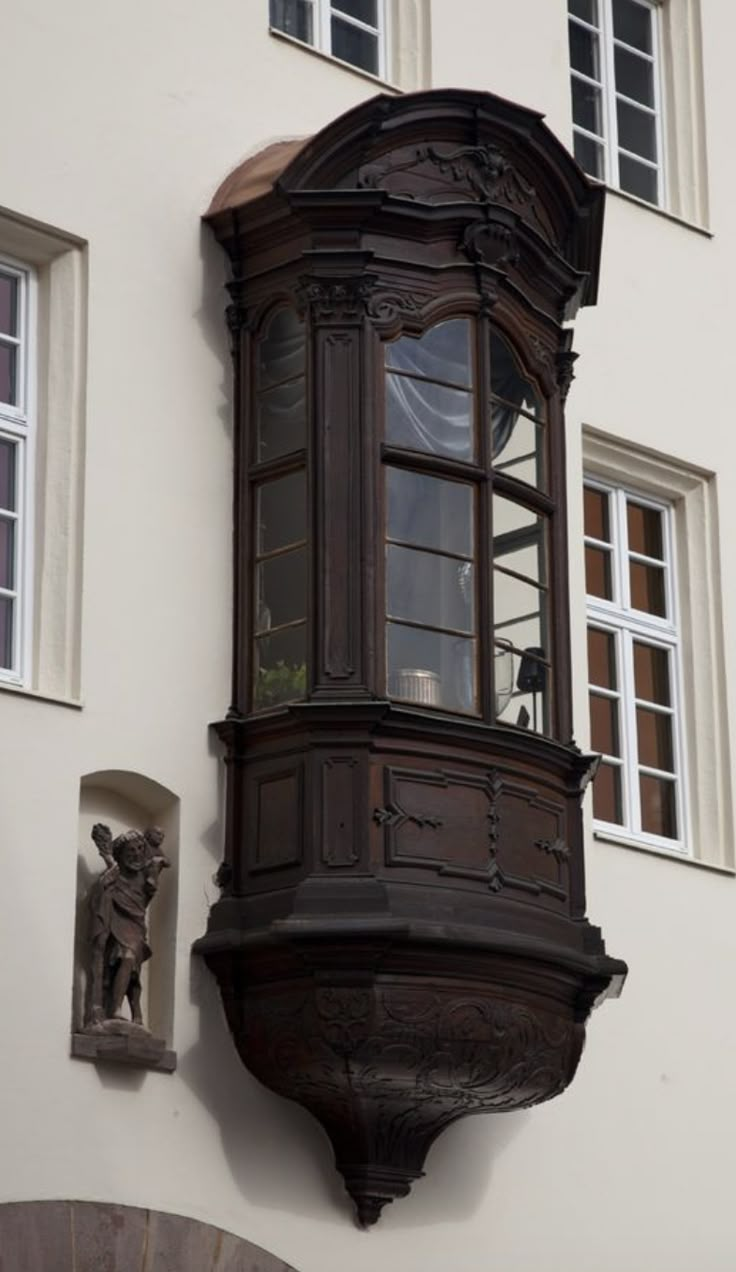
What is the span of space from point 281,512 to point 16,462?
1055 millimetres

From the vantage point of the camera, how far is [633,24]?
14.0 metres

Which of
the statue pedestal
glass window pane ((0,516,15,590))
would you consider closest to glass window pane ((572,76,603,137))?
glass window pane ((0,516,15,590))

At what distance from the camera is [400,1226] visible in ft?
34.7

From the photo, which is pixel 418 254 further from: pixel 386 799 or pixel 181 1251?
pixel 181 1251

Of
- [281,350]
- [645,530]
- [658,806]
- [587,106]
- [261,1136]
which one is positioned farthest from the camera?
[587,106]

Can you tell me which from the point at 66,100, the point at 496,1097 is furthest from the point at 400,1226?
the point at 66,100

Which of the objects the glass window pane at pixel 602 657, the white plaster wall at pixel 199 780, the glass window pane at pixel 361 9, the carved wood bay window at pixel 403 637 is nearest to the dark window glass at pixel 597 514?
the white plaster wall at pixel 199 780

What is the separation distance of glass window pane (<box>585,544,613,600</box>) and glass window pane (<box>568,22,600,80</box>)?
2.54 meters

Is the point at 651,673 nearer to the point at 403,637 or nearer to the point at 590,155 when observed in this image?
the point at 590,155

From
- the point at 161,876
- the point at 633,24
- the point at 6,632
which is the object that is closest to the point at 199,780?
the point at 161,876

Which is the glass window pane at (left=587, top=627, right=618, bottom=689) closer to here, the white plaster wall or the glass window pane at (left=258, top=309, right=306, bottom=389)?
the white plaster wall

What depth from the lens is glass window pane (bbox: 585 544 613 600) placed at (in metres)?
12.8

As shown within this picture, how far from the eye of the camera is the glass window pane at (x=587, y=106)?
1354 cm

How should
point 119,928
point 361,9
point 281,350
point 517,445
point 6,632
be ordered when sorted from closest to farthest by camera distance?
point 119,928, point 6,632, point 281,350, point 517,445, point 361,9
